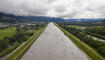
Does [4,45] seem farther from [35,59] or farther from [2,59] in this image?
[35,59]

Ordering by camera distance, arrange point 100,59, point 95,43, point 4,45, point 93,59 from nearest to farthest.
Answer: point 100,59
point 93,59
point 95,43
point 4,45

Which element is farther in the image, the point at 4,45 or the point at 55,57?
the point at 4,45

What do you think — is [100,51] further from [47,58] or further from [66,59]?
[47,58]

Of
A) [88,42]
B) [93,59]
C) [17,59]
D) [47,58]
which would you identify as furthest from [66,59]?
[88,42]

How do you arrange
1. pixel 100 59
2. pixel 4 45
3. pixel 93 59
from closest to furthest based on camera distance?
pixel 100 59 < pixel 93 59 < pixel 4 45

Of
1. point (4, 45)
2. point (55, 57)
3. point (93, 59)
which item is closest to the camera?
point (93, 59)

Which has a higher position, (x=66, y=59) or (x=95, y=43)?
(x=95, y=43)

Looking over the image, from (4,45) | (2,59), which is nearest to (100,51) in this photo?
(2,59)

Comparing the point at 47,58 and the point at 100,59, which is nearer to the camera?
the point at 100,59

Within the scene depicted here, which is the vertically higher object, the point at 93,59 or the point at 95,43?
the point at 95,43
